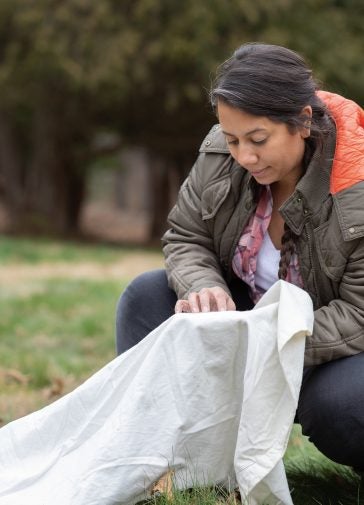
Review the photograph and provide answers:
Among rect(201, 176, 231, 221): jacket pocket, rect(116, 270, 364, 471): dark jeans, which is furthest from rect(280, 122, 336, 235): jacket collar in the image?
rect(116, 270, 364, 471): dark jeans

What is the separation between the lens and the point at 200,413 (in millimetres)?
2523

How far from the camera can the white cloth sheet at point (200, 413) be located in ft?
7.95

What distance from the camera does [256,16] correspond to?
16.2m

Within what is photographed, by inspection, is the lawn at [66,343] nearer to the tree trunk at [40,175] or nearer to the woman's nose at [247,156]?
the woman's nose at [247,156]

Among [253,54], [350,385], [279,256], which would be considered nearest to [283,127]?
[253,54]

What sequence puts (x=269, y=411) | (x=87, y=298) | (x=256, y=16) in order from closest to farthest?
(x=269, y=411) < (x=87, y=298) < (x=256, y=16)

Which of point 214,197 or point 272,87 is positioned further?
point 214,197

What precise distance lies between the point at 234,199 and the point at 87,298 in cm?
499

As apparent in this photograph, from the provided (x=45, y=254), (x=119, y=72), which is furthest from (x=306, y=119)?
(x=119, y=72)

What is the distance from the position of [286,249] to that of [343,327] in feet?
1.03

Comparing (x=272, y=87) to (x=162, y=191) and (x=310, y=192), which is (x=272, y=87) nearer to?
(x=310, y=192)

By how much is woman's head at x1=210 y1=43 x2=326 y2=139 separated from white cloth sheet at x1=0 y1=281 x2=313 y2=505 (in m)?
0.48

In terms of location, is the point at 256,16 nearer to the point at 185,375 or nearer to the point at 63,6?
the point at 63,6

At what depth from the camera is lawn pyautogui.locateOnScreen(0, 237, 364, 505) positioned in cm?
305
